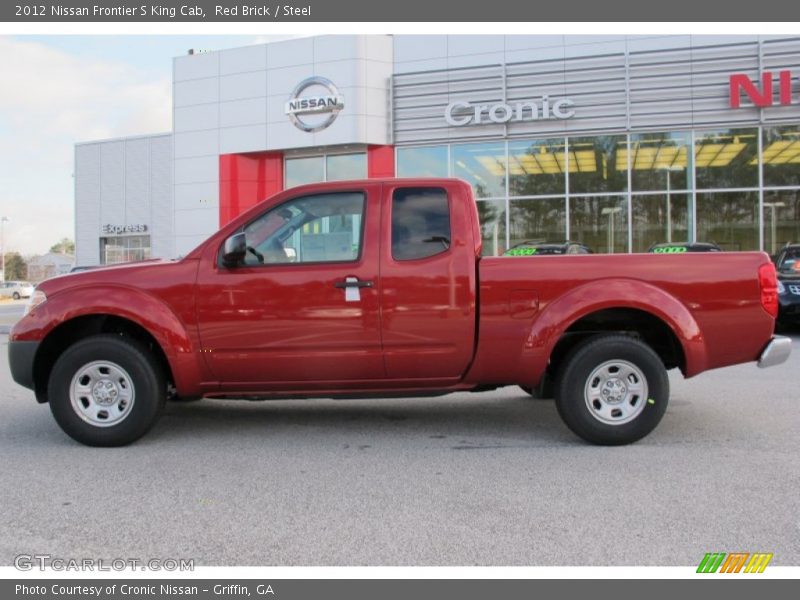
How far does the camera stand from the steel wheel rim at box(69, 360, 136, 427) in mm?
4957

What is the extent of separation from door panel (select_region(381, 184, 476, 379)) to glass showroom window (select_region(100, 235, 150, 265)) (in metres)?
35.3

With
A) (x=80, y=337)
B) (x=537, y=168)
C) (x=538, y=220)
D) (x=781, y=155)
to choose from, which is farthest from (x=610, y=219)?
(x=80, y=337)

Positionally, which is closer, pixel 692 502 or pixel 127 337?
pixel 692 502

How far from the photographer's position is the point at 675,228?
62.5ft

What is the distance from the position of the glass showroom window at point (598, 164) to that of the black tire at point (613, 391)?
1538 cm

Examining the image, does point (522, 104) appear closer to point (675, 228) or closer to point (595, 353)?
point (675, 228)

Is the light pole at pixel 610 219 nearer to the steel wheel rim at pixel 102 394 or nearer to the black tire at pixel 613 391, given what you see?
the black tire at pixel 613 391

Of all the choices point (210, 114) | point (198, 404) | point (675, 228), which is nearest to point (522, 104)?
point (675, 228)

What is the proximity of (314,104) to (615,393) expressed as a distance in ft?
56.8

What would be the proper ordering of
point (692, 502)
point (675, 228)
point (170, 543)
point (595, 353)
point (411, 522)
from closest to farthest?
point (170, 543) < point (411, 522) < point (692, 502) < point (595, 353) < point (675, 228)

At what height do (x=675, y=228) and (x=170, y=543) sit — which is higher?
(x=675, y=228)

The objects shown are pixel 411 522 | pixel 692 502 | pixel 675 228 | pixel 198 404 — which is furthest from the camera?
pixel 675 228

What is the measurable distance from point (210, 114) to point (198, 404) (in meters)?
17.3

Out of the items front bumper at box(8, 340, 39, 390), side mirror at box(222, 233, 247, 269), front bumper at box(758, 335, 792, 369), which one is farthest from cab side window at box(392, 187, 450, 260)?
front bumper at box(8, 340, 39, 390)
